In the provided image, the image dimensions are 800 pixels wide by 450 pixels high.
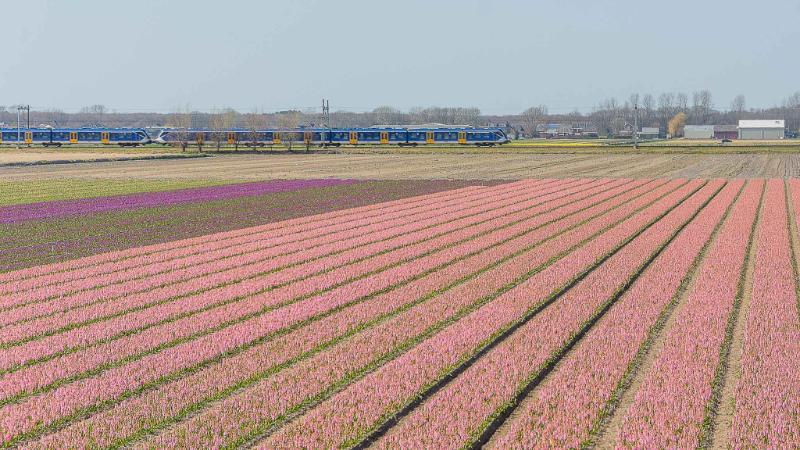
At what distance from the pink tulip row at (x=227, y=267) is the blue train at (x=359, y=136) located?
93706 mm

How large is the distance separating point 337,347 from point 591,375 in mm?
3916

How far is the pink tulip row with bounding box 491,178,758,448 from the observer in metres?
9.83

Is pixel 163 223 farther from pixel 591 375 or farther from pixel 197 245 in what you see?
pixel 591 375

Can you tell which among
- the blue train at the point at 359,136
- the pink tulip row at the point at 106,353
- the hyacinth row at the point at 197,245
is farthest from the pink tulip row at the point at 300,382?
the blue train at the point at 359,136

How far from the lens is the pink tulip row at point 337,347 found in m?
10.3

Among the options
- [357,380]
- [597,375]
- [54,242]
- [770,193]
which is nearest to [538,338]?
[597,375]

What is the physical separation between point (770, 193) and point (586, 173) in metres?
20.8

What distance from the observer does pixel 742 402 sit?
1082 cm

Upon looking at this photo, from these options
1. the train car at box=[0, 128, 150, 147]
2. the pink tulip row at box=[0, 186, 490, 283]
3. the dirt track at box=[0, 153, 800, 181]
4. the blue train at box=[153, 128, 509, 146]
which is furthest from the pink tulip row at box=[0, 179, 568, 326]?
the train car at box=[0, 128, 150, 147]

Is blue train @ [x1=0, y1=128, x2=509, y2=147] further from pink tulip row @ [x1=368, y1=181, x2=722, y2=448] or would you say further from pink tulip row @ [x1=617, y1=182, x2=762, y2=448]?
pink tulip row @ [x1=368, y1=181, x2=722, y2=448]

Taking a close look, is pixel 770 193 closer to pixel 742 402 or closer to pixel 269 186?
pixel 269 186

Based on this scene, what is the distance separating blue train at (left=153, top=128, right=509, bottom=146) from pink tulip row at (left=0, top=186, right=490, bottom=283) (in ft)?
263

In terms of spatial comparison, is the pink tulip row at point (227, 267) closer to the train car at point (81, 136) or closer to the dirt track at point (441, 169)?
the dirt track at point (441, 169)

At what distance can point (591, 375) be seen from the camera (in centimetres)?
1198
